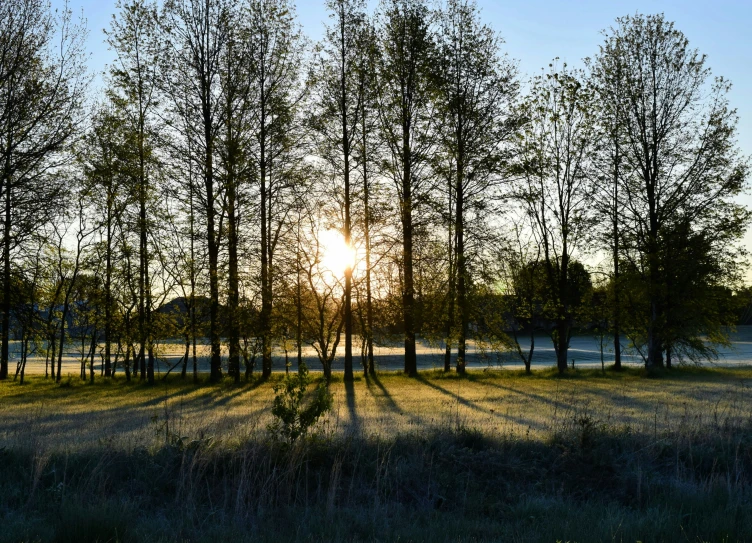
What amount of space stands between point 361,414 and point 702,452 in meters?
7.16

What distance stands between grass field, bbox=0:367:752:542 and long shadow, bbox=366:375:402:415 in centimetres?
375

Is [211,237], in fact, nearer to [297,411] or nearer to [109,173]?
[109,173]

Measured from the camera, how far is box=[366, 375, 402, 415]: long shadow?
53.6 feet

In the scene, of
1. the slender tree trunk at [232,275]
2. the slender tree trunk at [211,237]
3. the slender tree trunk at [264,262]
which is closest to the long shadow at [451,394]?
the slender tree trunk at [264,262]

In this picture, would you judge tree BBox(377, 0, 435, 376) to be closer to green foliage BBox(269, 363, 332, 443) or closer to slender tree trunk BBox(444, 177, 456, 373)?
slender tree trunk BBox(444, 177, 456, 373)

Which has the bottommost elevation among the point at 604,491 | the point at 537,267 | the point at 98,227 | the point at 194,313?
the point at 604,491

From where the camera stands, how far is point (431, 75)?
92.7 ft

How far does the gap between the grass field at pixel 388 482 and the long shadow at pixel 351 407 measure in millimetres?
203

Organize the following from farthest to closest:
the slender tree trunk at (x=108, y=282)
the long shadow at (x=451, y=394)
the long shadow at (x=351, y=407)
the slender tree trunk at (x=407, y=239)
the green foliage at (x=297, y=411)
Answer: the slender tree trunk at (x=108, y=282) < the slender tree trunk at (x=407, y=239) < the long shadow at (x=451, y=394) < the long shadow at (x=351, y=407) < the green foliage at (x=297, y=411)

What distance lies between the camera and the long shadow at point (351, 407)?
38.4 ft

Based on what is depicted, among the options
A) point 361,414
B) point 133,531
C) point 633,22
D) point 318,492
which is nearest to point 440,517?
point 318,492

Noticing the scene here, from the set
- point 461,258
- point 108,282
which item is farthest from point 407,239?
point 108,282

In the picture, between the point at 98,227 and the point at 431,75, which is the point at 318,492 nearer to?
the point at 431,75

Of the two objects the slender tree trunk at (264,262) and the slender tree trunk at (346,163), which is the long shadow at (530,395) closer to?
the slender tree trunk at (346,163)
